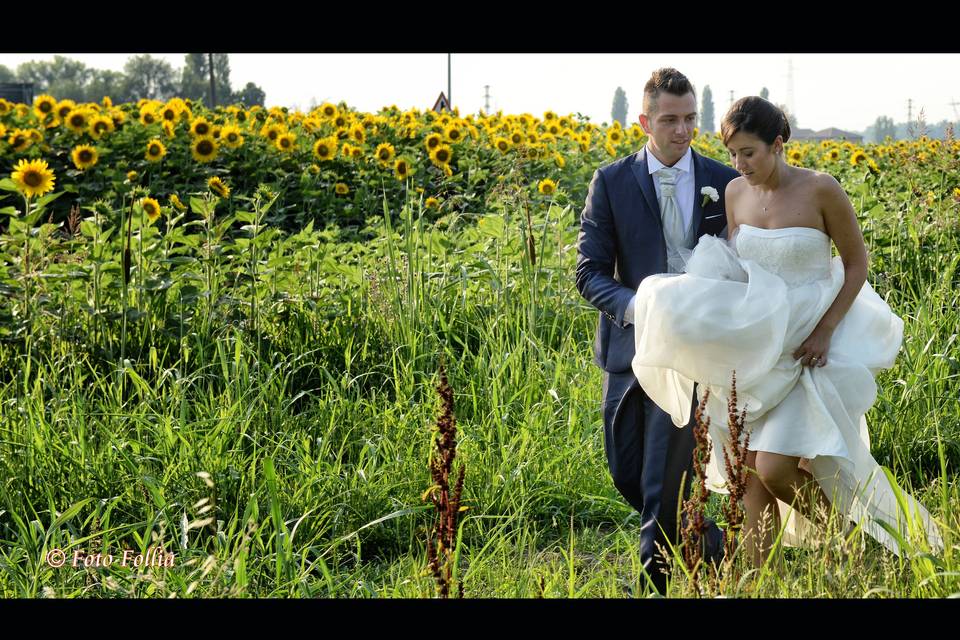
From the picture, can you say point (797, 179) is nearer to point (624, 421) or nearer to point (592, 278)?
point (592, 278)

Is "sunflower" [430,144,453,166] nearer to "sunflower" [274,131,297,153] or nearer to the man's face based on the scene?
"sunflower" [274,131,297,153]

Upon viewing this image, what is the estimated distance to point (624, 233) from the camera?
3.34m

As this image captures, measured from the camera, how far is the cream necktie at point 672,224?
331 cm

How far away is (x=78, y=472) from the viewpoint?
3627 millimetres

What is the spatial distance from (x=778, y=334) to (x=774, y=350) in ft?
0.17

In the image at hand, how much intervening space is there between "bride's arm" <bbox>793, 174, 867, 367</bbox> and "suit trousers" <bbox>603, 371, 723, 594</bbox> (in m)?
0.41

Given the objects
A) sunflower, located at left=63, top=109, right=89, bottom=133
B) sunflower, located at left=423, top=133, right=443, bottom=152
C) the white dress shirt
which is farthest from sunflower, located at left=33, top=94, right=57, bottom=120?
the white dress shirt

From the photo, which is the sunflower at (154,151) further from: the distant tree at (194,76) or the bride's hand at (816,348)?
the distant tree at (194,76)

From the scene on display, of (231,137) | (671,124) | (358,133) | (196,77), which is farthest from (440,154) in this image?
(196,77)

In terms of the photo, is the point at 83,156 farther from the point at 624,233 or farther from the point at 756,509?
the point at 756,509

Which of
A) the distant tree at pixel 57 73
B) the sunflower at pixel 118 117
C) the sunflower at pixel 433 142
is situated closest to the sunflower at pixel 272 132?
the sunflower at pixel 118 117

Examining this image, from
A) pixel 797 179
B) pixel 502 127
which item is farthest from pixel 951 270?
pixel 502 127

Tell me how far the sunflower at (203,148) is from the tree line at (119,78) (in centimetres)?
7217

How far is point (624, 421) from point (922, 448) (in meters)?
1.72
